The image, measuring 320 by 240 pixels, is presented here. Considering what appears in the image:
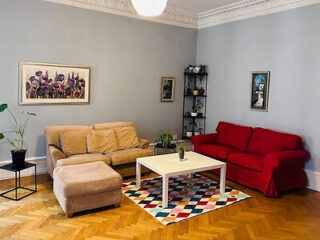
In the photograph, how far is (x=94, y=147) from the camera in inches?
195

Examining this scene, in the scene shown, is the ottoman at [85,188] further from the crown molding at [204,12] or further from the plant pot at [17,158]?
the crown molding at [204,12]

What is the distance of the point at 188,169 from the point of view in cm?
412

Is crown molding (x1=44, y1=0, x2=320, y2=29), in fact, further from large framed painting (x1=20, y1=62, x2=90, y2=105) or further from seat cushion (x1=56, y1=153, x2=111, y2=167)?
seat cushion (x1=56, y1=153, x2=111, y2=167)

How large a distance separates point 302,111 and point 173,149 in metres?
2.32

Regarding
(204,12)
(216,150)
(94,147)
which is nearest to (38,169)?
(94,147)

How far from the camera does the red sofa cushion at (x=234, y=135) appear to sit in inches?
211

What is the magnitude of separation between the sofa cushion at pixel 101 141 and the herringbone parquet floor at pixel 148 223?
3.50ft

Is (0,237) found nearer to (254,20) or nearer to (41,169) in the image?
(41,169)

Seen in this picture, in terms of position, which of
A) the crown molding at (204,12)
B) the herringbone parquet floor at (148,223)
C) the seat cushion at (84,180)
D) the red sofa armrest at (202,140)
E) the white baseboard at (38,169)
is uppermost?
the crown molding at (204,12)

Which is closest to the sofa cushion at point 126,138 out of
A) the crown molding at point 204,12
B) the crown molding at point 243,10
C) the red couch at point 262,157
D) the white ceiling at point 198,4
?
the red couch at point 262,157

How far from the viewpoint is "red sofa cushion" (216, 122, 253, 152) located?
5.37 meters

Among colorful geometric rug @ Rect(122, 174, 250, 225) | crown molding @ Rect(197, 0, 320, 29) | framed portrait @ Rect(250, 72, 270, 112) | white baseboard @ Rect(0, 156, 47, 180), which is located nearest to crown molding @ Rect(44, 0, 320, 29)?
crown molding @ Rect(197, 0, 320, 29)

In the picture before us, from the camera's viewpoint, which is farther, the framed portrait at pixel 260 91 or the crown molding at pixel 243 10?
the framed portrait at pixel 260 91

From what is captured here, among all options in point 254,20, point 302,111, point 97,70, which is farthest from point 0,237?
point 254,20
